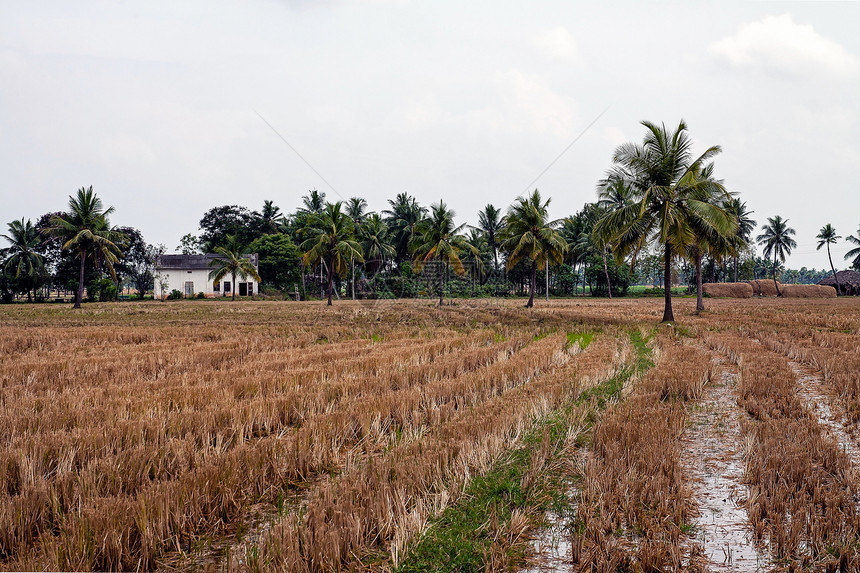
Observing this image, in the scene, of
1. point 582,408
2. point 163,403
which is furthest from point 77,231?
point 582,408

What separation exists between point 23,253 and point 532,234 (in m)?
47.3

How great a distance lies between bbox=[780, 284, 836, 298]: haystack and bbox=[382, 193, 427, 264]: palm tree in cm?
4047

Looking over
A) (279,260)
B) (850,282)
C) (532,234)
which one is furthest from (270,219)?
(850,282)

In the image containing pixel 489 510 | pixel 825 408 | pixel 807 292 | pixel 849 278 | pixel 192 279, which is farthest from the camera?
pixel 849 278

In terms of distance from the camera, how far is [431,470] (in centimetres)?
396

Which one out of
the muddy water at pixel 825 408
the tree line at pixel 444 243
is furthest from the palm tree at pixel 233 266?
the muddy water at pixel 825 408

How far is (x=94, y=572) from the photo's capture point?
274cm

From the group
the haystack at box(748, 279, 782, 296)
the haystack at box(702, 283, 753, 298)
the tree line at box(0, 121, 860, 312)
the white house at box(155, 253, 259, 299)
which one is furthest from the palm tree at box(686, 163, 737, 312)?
the white house at box(155, 253, 259, 299)

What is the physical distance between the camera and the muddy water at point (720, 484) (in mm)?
2895

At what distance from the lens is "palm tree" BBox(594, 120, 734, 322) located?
19.1 m

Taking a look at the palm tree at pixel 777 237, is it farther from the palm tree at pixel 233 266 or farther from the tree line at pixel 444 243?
the palm tree at pixel 233 266

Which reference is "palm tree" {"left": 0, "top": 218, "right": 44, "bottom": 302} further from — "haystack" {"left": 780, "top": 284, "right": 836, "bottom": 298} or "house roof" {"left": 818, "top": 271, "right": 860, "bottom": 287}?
"house roof" {"left": 818, "top": 271, "right": 860, "bottom": 287}

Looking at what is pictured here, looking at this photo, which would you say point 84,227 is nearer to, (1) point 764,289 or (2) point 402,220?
(2) point 402,220

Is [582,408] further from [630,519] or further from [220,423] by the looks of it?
[220,423]
